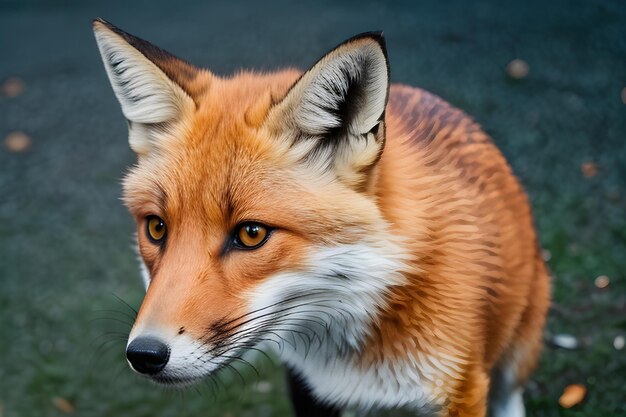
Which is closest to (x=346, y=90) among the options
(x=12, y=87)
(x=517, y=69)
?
(x=517, y=69)

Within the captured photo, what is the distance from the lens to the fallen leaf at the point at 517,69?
6.97 meters

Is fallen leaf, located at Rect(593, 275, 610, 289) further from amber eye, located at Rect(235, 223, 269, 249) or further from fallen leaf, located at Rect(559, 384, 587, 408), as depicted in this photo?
amber eye, located at Rect(235, 223, 269, 249)

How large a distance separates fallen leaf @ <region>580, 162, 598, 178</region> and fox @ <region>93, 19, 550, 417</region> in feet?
9.42

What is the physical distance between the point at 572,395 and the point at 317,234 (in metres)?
2.07

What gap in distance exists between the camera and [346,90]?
2.30 metres

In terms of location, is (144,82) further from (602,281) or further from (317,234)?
(602,281)

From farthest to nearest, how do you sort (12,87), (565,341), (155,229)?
1. (12,87)
2. (565,341)
3. (155,229)

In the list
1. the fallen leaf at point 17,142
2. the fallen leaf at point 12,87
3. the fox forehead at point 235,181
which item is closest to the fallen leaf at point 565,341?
the fox forehead at point 235,181

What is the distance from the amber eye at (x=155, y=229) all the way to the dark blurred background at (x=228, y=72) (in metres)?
0.77

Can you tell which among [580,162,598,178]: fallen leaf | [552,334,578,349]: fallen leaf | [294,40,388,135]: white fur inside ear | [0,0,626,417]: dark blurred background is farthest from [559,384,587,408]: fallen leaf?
[580,162,598,178]: fallen leaf

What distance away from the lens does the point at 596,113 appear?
631 centimetres

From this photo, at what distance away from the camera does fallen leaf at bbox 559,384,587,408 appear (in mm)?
3706

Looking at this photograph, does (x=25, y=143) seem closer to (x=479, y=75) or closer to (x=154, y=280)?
(x=479, y=75)

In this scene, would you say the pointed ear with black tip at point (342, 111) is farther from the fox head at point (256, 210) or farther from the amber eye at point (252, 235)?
the amber eye at point (252, 235)
